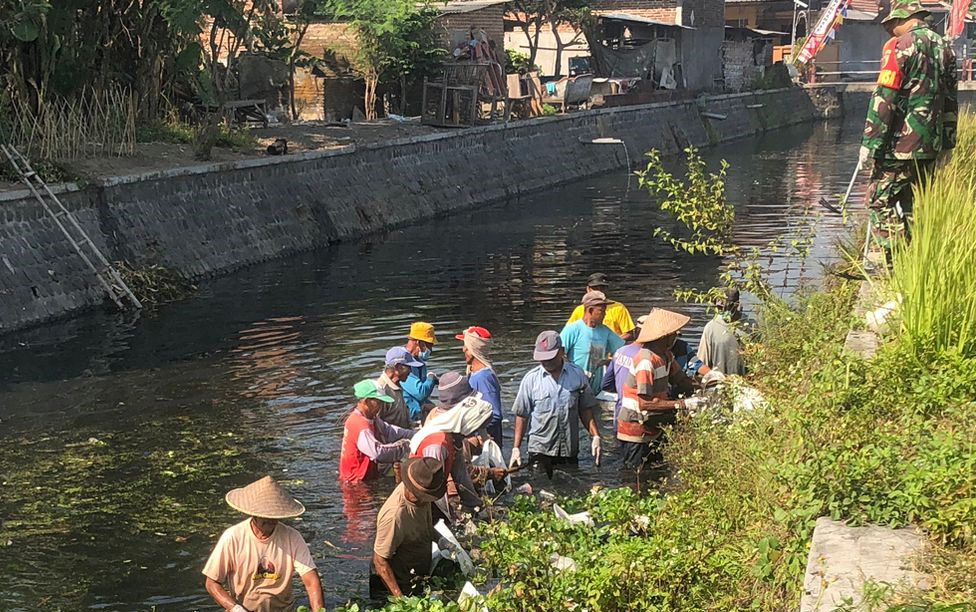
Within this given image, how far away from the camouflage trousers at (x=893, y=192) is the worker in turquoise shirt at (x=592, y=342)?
107 inches

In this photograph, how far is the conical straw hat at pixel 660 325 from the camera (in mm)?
10375

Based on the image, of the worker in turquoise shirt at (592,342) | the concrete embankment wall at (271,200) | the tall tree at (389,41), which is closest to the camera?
the worker in turquoise shirt at (592,342)

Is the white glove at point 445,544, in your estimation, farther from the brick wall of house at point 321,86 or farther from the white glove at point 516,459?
the brick wall of house at point 321,86

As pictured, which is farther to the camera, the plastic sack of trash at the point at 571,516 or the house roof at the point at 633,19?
the house roof at the point at 633,19

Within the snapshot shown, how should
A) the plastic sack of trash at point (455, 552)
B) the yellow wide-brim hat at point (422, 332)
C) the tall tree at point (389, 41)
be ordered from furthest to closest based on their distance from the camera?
the tall tree at point (389, 41) → the yellow wide-brim hat at point (422, 332) → the plastic sack of trash at point (455, 552)

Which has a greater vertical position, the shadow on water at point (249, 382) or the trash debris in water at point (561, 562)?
the trash debris in water at point (561, 562)

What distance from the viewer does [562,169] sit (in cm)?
3888

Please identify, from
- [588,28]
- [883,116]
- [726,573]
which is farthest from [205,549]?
[588,28]

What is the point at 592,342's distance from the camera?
12211 mm

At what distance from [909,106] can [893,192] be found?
831mm

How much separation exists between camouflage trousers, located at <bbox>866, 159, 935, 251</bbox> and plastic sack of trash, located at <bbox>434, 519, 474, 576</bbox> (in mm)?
5431

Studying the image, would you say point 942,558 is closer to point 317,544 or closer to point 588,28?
point 317,544

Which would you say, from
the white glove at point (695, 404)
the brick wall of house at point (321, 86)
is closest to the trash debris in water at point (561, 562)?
the white glove at point (695, 404)

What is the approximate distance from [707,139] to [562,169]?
14801 mm
